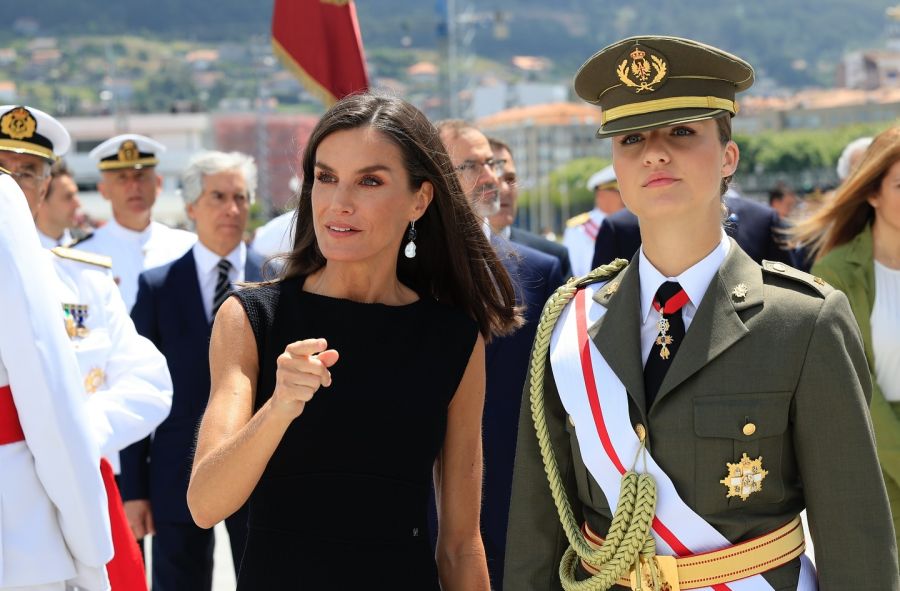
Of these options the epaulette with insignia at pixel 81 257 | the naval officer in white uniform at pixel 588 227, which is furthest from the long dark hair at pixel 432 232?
the naval officer in white uniform at pixel 588 227

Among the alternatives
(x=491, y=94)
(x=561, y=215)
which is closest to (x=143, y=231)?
(x=561, y=215)

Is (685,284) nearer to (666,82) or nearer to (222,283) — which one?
(666,82)

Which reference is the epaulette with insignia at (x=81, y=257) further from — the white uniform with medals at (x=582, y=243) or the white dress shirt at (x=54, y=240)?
the white uniform with medals at (x=582, y=243)

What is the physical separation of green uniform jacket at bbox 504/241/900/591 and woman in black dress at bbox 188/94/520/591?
0.42 meters

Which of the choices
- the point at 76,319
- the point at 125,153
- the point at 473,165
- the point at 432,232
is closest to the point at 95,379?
the point at 76,319

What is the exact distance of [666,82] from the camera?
290 centimetres

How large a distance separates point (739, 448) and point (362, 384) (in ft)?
2.79

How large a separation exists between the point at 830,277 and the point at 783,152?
432 feet

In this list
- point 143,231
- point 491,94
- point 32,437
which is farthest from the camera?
point 491,94

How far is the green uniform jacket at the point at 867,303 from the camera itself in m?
4.51

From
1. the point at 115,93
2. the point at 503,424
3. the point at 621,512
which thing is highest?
the point at 621,512

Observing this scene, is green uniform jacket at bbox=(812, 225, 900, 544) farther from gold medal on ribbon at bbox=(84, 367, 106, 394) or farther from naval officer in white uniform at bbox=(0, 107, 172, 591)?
gold medal on ribbon at bbox=(84, 367, 106, 394)

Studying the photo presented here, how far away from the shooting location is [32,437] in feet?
11.0

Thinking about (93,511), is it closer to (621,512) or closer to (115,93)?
(621,512)
